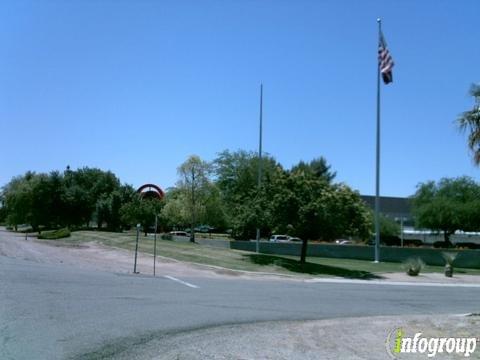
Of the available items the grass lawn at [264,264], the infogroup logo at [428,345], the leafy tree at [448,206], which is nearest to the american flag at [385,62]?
the grass lawn at [264,264]

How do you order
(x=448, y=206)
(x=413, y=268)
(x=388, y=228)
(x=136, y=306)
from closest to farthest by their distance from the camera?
(x=136, y=306)
(x=413, y=268)
(x=448, y=206)
(x=388, y=228)

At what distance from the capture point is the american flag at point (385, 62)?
121 ft

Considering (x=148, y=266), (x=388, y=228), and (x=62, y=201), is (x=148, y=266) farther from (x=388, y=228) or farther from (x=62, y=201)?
(x=388, y=228)

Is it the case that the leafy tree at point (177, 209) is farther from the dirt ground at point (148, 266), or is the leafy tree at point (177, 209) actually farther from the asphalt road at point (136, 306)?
the asphalt road at point (136, 306)

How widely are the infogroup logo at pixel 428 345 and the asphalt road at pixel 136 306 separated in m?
3.68

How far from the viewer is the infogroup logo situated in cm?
956

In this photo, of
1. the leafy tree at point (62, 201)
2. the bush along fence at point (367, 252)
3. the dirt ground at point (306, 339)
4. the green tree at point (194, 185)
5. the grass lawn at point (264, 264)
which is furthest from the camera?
the leafy tree at point (62, 201)

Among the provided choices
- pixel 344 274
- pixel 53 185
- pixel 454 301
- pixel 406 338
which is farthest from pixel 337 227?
pixel 53 185

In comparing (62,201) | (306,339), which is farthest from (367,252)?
(62,201)

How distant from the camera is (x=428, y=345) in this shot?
33.4 ft

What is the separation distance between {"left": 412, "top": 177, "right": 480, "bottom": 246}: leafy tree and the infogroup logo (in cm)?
5762

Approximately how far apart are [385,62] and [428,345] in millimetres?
29366

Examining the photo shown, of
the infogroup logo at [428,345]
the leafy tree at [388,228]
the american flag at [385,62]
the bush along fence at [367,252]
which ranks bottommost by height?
the infogroup logo at [428,345]

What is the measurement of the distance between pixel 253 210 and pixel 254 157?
164 feet
